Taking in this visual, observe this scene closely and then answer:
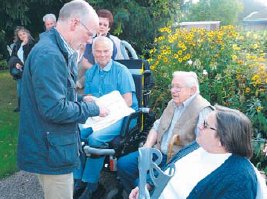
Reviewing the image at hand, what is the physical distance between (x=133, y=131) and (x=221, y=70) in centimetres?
153

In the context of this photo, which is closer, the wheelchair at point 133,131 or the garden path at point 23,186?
the wheelchair at point 133,131

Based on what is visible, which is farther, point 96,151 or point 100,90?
point 100,90

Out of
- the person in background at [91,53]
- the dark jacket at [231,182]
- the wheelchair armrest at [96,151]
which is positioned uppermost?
the person in background at [91,53]

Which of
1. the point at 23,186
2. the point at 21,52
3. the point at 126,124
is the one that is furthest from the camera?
the point at 21,52

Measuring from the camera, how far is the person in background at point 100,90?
3.40 metres

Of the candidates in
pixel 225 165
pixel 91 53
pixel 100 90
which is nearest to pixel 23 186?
pixel 100 90

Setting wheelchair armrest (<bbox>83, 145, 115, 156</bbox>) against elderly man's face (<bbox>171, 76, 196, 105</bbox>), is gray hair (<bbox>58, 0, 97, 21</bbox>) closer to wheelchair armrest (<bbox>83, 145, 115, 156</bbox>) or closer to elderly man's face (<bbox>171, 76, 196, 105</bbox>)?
elderly man's face (<bbox>171, 76, 196, 105</bbox>)

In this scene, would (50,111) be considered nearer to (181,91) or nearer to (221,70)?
(181,91)

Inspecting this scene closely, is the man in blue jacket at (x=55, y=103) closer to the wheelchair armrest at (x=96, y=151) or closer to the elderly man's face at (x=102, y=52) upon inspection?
the wheelchair armrest at (x=96, y=151)

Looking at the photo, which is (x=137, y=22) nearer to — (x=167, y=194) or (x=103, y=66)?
(x=103, y=66)

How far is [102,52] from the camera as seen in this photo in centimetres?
357

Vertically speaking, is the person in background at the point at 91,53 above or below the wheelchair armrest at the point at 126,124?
above

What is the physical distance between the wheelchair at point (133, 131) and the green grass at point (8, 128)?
140cm

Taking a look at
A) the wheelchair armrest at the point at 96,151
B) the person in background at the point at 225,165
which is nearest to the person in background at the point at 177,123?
the wheelchair armrest at the point at 96,151
